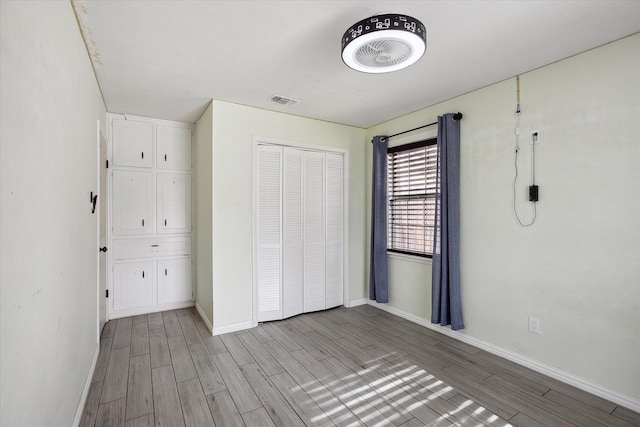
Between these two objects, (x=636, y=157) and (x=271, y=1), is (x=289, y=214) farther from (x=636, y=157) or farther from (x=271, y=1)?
(x=636, y=157)

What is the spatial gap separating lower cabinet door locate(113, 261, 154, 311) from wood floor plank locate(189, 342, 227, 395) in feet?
4.29

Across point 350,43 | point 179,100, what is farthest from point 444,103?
point 179,100

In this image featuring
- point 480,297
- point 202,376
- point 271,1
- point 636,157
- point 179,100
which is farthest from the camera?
point 179,100

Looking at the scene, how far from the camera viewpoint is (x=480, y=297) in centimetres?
297

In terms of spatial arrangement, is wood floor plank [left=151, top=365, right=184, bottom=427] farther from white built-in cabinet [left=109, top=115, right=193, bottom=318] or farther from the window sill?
the window sill

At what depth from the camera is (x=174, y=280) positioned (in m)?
4.09

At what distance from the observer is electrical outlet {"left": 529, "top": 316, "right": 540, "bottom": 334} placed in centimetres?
255

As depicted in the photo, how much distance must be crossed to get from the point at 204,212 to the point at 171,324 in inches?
53.4

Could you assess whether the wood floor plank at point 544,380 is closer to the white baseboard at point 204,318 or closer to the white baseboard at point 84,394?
the white baseboard at point 204,318

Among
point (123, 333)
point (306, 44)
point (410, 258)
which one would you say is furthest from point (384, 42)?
point (123, 333)

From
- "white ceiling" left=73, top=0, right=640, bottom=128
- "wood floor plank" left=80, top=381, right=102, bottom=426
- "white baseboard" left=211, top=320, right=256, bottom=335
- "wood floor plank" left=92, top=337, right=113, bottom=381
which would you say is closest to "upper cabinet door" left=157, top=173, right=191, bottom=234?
"white ceiling" left=73, top=0, right=640, bottom=128

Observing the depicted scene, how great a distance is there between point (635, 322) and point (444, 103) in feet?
7.93

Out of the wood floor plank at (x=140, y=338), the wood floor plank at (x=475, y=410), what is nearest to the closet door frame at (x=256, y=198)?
the wood floor plank at (x=140, y=338)

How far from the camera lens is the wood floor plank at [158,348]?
8.88 ft
